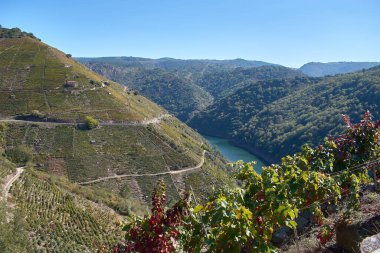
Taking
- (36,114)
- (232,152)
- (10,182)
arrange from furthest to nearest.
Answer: (232,152) → (36,114) → (10,182)

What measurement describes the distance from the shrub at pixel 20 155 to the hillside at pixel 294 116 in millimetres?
85660

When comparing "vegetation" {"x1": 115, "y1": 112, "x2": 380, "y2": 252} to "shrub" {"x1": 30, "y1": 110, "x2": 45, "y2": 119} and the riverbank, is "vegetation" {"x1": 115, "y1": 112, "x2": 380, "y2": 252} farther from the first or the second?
the riverbank

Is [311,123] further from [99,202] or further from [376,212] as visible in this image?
[376,212]

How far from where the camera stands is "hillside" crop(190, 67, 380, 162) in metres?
121

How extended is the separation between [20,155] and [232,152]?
94.8 metres

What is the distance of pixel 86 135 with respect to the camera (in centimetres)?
6469

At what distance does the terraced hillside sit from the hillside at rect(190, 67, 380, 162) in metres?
52.5

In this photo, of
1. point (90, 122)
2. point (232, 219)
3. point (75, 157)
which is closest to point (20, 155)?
point (75, 157)

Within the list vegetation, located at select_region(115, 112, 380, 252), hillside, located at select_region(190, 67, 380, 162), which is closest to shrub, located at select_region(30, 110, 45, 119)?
vegetation, located at select_region(115, 112, 380, 252)

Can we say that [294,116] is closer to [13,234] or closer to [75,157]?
[75,157]

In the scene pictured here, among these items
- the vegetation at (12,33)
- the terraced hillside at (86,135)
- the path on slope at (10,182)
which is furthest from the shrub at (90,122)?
the vegetation at (12,33)

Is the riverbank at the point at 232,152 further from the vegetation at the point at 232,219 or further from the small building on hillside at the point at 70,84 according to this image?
the vegetation at the point at 232,219

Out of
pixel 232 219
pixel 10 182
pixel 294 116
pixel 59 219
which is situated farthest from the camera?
pixel 294 116

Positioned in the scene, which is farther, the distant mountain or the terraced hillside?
the terraced hillside
